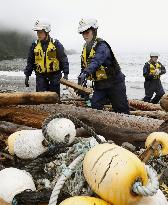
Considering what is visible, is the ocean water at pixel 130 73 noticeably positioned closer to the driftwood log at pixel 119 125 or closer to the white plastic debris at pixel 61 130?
the driftwood log at pixel 119 125

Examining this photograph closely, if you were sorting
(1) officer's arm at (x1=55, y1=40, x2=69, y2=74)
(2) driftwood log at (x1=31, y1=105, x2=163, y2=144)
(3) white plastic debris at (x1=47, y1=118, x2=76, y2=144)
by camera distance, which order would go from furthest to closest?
(1) officer's arm at (x1=55, y1=40, x2=69, y2=74) < (2) driftwood log at (x1=31, y1=105, x2=163, y2=144) < (3) white plastic debris at (x1=47, y1=118, x2=76, y2=144)

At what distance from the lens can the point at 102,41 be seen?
6.89 m

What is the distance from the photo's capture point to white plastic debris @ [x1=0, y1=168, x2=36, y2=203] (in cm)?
246

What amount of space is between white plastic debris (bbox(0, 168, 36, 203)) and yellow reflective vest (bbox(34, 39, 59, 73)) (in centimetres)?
624

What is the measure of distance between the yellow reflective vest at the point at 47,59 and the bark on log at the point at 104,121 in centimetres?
345

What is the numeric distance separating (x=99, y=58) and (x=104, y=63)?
0.35 metres

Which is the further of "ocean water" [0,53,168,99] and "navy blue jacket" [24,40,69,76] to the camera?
"ocean water" [0,53,168,99]

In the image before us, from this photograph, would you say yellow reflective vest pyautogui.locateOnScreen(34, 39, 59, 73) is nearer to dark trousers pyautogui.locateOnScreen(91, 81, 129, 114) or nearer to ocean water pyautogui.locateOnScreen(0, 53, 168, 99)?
dark trousers pyautogui.locateOnScreen(91, 81, 129, 114)

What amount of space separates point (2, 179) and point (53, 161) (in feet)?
1.75

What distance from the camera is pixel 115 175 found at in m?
2.05

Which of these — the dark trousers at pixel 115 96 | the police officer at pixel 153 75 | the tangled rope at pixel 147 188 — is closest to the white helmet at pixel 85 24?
the dark trousers at pixel 115 96

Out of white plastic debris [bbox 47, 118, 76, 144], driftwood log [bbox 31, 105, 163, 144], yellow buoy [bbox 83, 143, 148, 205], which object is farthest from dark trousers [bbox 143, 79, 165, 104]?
→ yellow buoy [bbox 83, 143, 148, 205]

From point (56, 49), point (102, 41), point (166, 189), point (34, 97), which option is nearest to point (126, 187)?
point (166, 189)

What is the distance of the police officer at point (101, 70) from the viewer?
22.1 ft
